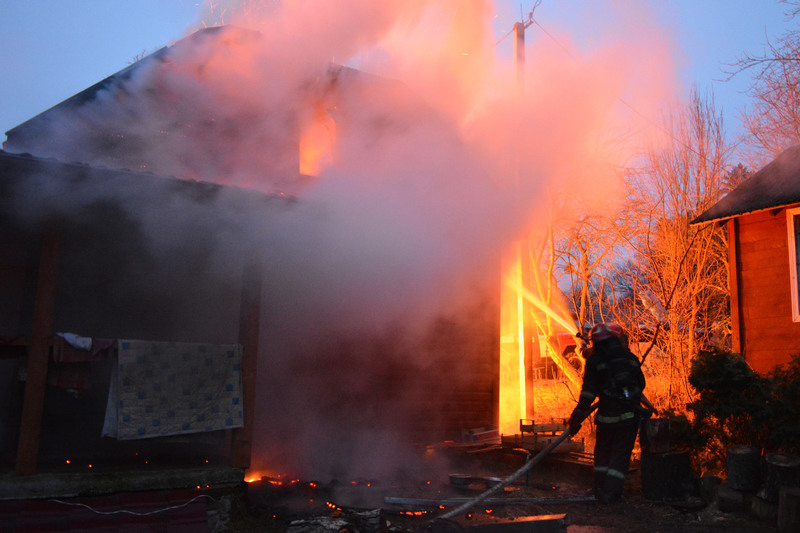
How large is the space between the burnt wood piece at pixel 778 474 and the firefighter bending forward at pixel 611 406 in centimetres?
126

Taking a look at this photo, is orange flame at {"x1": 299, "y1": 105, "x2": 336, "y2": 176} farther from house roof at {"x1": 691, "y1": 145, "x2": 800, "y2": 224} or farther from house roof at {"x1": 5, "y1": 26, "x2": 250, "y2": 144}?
house roof at {"x1": 691, "y1": 145, "x2": 800, "y2": 224}

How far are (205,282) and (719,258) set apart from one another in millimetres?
13217

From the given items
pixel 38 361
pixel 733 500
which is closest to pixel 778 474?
pixel 733 500

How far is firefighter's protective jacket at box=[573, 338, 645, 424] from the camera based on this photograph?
6.58m

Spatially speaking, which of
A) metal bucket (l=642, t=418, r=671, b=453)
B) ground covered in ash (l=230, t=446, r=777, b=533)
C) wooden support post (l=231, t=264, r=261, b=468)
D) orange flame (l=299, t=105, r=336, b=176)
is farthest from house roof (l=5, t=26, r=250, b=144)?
metal bucket (l=642, t=418, r=671, b=453)

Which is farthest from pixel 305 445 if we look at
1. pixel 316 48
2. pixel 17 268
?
pixel 316 48

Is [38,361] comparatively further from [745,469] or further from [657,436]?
[745,469]

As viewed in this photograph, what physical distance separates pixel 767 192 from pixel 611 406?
5506 mm

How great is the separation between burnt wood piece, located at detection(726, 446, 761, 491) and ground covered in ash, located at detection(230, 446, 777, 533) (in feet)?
0.96

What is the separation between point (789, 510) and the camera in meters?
5.21

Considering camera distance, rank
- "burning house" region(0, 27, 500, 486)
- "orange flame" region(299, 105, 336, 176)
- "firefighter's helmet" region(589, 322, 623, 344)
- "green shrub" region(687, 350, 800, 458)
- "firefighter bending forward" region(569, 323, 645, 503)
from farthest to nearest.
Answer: "orange flame" region(299, 105, 336, 176), "firefighter's helmet" region(589, 322, 623, 344), "firefighter bending forward" region(569, 323, 645, 503), "green shrub" region(687, 350, 800, 458), "burning house" region(0, 27, 500, 486)

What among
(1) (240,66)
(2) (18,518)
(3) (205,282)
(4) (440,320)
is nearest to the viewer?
(2) (18,518)

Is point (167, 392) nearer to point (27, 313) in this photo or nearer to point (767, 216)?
point (27, 313)

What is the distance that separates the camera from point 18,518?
4871 millimetres
